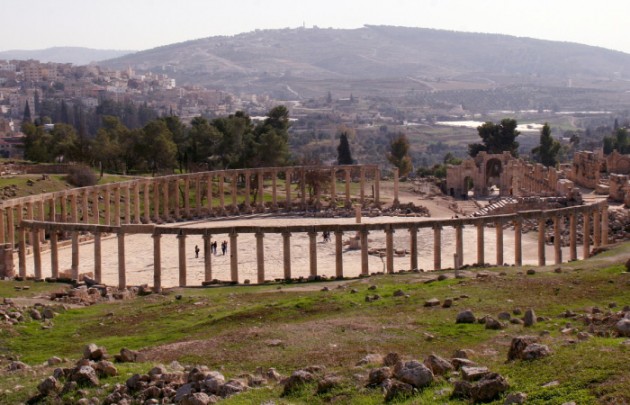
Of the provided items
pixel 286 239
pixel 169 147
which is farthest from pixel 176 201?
pixel 286 239

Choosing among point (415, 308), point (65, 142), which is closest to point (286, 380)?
point (415, 308)

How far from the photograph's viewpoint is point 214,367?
91.8ft

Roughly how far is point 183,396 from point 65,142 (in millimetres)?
83265

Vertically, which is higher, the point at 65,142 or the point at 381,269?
the point at 65,142

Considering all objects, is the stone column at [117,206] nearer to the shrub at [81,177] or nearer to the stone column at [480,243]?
the shrub at [81,177]

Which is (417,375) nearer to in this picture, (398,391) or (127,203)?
(398,391)

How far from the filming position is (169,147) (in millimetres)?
98000

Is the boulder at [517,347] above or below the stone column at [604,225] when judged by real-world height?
above

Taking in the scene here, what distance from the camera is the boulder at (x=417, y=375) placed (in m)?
22.5

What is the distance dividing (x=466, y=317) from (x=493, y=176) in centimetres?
7674

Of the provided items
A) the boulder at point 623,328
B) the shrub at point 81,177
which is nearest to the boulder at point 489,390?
the boulder at point 623,328

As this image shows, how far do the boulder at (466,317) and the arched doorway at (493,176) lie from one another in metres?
68.3

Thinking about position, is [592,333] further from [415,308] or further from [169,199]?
[169,199]

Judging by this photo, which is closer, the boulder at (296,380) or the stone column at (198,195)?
the boulder at (296,380)
